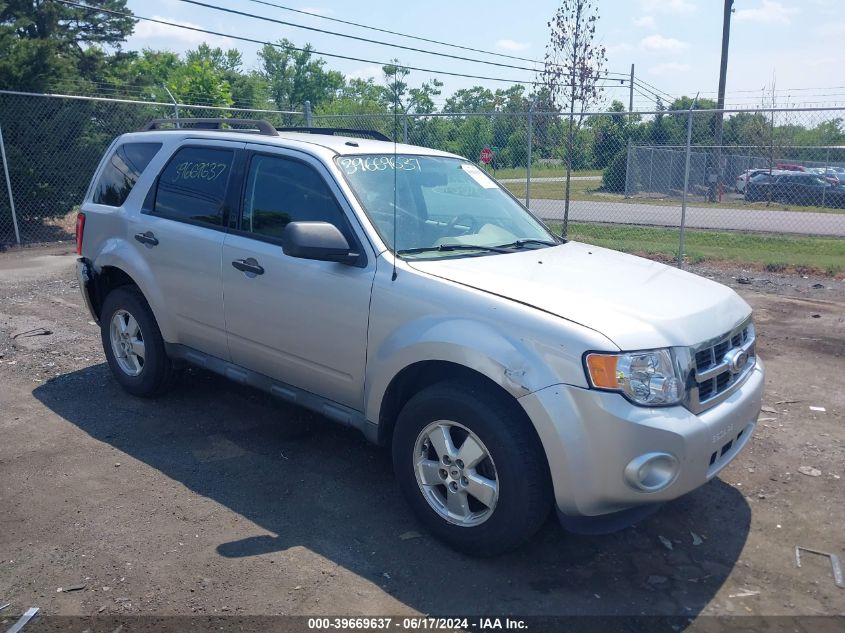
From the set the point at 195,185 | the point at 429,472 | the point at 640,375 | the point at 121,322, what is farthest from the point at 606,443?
the point at 121,322

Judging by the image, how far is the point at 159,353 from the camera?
542 centimetres

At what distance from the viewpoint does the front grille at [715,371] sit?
341 cm

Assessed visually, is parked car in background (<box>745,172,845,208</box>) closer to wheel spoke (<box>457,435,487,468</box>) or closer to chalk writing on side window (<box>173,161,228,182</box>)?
chalk writing on side window (<box>173,161,228,182</box>)

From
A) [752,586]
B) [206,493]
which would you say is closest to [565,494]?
[752,586]

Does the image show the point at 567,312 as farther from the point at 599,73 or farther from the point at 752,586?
the point at 599,73

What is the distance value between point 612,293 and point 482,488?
3.74 feet

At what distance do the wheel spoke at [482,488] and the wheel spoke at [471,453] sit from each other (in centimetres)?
6

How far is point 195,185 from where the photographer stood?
5.11 metres

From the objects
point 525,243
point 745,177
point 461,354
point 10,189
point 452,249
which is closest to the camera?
point 461,354

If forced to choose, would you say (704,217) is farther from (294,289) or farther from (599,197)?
(294,289)

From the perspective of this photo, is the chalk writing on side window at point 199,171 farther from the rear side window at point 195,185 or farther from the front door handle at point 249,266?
the front door handle at point 249,266

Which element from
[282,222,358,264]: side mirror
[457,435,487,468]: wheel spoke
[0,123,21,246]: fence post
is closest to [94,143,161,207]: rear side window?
[282,222,358,264]: side mirror

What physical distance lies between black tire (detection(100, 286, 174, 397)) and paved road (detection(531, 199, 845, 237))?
507 inches

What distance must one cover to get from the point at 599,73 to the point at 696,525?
32.6 ft
